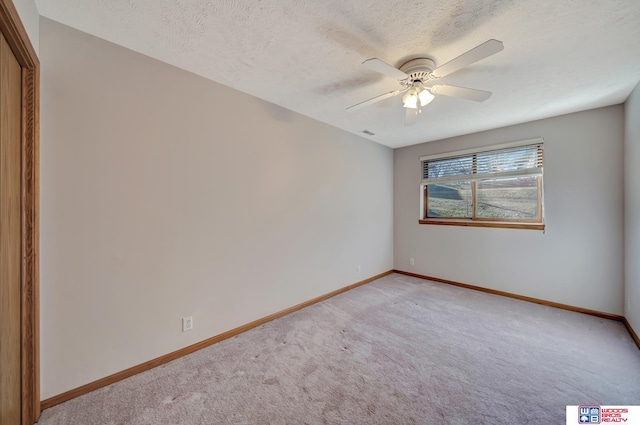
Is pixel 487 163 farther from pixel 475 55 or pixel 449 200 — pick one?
pixel 475 55

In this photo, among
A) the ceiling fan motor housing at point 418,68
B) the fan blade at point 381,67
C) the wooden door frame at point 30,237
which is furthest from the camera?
the ceiling fan motor housing at point 418,68

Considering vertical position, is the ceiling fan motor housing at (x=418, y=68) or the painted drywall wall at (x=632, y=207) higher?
the ceiling fan motor housing at (x=418, y=68)

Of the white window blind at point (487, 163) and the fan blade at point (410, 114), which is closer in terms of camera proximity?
the fan blade at point (410, 114)

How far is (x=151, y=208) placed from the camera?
1927 mm

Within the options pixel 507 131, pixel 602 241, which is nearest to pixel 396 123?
pixel 507 131

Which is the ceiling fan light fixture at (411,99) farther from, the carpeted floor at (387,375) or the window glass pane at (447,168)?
the window glass pane at (447,168)

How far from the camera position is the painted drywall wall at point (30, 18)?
4.05 ft

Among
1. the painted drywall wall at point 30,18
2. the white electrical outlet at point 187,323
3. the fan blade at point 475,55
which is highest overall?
the painted drywall wall at point 30,18

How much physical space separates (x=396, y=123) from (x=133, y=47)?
9.49 feet

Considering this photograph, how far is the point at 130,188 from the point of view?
1.83 m

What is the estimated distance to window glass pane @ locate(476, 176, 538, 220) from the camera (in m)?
3.38

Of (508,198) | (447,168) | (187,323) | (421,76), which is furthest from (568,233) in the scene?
(187,323)

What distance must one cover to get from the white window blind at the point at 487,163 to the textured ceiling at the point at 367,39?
0.85m

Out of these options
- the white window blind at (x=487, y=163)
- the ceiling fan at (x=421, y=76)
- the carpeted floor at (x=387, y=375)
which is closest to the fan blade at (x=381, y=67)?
the ceiling fan at (x=421, y=76)
